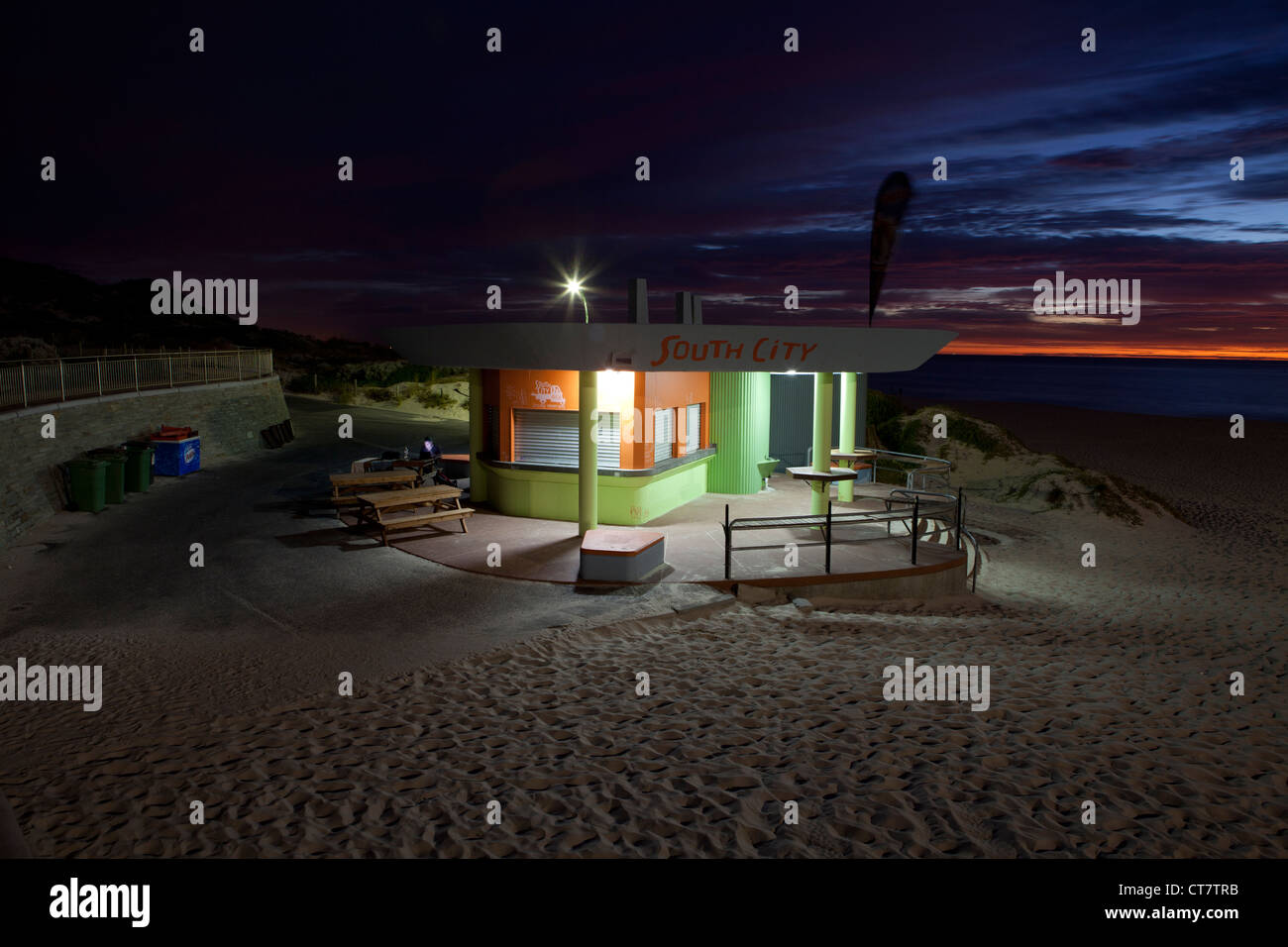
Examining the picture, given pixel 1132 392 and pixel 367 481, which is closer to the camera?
pixel 367 481

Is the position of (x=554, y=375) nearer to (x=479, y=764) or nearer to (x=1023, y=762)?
(x=479, y=764)

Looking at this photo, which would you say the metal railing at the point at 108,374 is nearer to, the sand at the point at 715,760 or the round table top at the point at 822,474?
the sand at the point at 715,760

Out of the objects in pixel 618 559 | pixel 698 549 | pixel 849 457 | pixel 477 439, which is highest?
pixel 477 439

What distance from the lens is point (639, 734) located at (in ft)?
20.9

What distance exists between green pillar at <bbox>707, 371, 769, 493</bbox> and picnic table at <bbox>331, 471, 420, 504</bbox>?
6188mm

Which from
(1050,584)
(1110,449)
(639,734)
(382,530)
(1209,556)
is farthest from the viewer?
(1110,449)

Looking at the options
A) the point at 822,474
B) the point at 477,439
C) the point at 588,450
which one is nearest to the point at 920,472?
the point at 822,474

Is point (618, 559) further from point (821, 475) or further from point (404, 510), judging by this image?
point (404, 510)

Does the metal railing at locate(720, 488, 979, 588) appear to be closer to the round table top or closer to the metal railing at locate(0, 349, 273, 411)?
the round table top

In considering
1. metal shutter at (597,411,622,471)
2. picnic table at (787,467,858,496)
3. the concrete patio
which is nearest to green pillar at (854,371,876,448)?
the concrete patio

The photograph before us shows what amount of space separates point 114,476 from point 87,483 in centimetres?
79

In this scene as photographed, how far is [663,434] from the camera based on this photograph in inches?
580

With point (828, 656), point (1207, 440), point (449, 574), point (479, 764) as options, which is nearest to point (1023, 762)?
point (828, 656)
